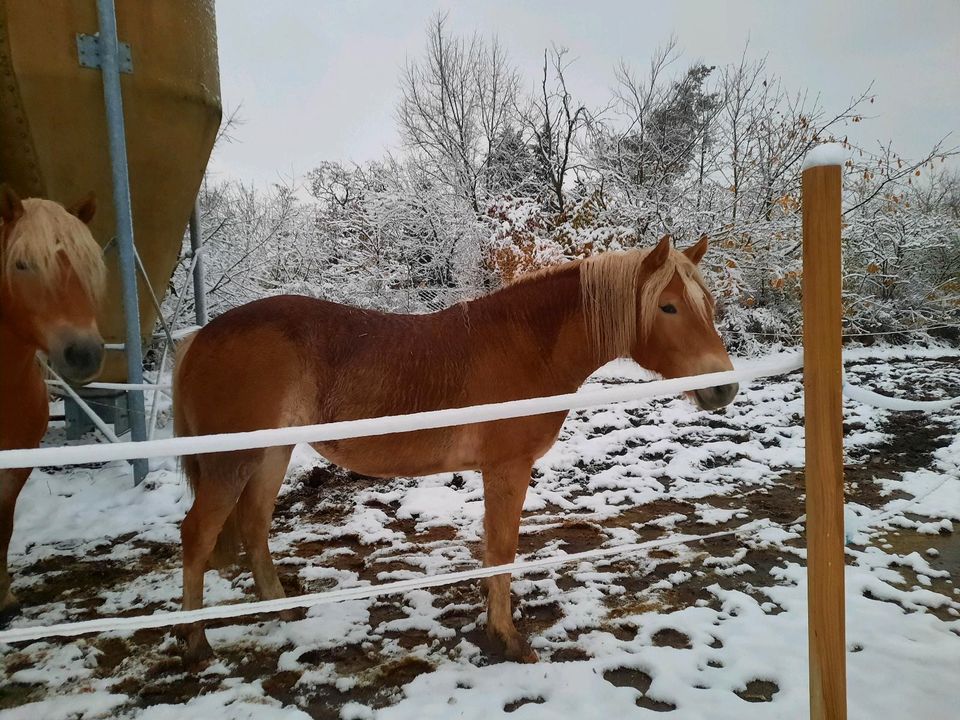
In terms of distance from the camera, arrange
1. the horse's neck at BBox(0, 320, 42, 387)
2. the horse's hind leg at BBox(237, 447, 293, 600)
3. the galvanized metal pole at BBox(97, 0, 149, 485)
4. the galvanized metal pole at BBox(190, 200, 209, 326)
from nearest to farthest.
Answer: the horse's neck at BBox(0, 320, 42, 387)
the horse's hind leg at BBox(237, 447, 293, 600)
the galvanized metal pole at BBox(97, 0, 149, 485)
the galvanized metal pole at BBox(190, 200, 209, 326)

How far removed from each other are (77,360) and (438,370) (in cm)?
154

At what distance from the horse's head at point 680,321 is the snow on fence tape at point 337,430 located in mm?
357

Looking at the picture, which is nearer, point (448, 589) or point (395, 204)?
point (448, 589)

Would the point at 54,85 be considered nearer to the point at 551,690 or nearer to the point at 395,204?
the point at 551,690

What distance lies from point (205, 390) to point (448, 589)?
1683 mm

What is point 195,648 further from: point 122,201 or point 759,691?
point 122,201

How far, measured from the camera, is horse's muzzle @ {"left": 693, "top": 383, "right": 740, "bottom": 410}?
6.30ft

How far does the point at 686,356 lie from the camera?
195 cm

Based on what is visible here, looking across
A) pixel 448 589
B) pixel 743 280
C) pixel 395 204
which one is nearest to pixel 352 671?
pixel 448 589

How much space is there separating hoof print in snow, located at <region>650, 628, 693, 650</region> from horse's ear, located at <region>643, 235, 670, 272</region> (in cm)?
165

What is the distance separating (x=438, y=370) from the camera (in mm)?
2271

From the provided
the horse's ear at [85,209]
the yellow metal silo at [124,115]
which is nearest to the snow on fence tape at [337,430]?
the horse's ear at [85,209]

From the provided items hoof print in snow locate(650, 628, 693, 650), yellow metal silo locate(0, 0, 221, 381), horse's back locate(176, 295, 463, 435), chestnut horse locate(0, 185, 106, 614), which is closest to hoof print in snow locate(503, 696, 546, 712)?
hoof print in snow locate(650, 628, 693, 650)

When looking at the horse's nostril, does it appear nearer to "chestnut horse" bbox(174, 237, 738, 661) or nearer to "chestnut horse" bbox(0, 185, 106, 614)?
"chestnut horse" bbox(0, 185, 106, 614)
